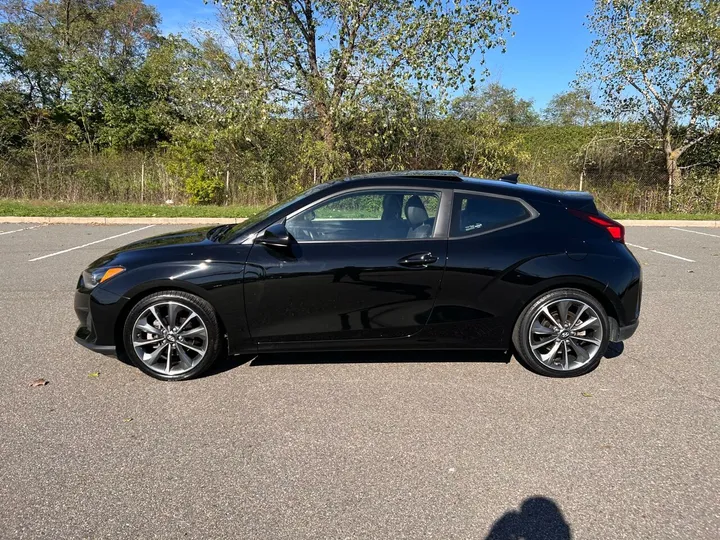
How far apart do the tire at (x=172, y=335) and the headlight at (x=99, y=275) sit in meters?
0.29

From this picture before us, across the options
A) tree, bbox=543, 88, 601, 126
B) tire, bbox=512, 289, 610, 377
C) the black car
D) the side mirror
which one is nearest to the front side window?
the black car

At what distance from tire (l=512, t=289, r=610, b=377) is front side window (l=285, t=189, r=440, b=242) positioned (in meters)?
1.05

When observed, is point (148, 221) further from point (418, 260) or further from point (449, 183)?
point (418, 260)

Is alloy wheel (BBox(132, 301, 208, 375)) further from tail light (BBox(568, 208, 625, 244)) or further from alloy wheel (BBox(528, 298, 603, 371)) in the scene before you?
tail light (BBox(568, 208, 625, 244))

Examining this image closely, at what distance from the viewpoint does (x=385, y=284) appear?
374cm

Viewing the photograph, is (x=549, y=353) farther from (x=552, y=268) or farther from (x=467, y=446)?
(x=467, y=446)

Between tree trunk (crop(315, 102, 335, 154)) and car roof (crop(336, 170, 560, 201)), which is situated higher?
tree trunk (crop(315, 102, 335, 154))

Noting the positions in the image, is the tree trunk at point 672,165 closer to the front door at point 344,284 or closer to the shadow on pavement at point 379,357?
the shadow on pavement at point 379,357

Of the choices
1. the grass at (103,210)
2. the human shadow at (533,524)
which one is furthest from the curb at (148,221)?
the human shadow at (533,524)

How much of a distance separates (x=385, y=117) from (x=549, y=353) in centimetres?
1187

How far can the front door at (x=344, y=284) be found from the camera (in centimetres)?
371

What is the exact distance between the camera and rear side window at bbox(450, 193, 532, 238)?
389 centimetres

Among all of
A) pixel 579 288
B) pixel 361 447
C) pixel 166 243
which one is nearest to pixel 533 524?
pixel 361 447

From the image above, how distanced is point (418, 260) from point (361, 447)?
142 centimetres
